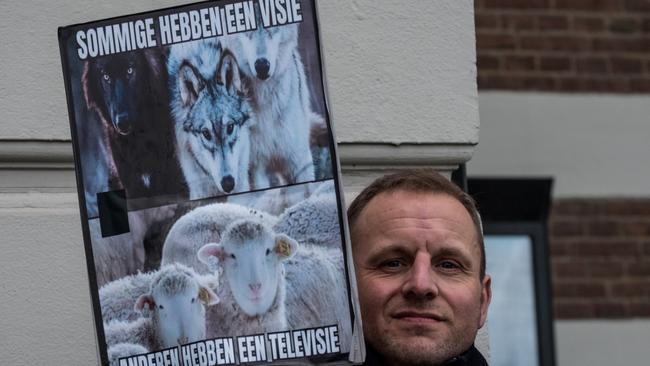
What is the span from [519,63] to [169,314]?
4478mm

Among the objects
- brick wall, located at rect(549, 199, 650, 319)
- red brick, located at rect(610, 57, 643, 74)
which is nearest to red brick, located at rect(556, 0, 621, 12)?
red brick, located at rect(610, 57, 643, 74)

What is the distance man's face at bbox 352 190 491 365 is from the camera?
3.30 m

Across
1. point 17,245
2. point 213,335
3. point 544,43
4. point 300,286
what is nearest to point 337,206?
point 300,286

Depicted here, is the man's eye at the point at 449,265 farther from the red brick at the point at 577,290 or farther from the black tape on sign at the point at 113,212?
the red brick at the point at 577,290

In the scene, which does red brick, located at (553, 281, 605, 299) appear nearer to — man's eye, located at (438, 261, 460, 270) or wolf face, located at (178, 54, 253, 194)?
man's eye, located at (438, 261, 460, 270)

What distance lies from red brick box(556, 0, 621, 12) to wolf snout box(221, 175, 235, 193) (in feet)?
15.0

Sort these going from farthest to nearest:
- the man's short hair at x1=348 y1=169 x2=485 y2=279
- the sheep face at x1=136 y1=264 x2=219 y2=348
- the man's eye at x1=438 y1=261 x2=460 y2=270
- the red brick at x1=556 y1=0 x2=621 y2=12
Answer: the red brick at x1=556 y1=0 x2=621 y2=12, the man's short hair at x1=348 y1=169 x2=485 y2=279, the man's eye at x1=438 y1=261 x2=460 y2=270, the sheep face at x1=136 y1=264 x2=219 y2=348

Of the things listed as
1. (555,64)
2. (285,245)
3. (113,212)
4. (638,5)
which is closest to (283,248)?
(285,245)

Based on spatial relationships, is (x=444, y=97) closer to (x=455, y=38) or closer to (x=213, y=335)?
(x=455, y=38)

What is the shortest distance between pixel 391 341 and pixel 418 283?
0.49 ft

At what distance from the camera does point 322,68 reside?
3.07 meters

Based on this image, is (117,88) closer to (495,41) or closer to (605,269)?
(495,41)

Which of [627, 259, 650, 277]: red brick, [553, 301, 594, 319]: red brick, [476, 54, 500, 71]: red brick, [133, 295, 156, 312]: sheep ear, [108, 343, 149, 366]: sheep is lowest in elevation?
[553, 301, 594, 319]: red brick

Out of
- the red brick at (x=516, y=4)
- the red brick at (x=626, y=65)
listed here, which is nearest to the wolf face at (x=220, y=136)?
the red brick at (x=516, y=4)
